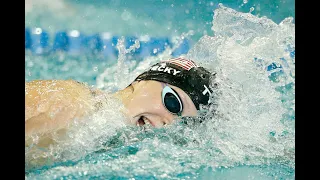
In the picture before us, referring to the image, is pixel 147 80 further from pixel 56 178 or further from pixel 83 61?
pixel 83 61

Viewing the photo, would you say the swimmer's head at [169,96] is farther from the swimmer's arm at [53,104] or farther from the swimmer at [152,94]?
the swimmer's arm at [53,104]

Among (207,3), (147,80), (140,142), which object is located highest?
(207,3)

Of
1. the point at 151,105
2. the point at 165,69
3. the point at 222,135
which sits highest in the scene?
the point at 165,69

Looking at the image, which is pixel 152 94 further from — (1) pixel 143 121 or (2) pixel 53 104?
(2) pixel 53 104

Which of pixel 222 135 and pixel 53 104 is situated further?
pixel 222 135

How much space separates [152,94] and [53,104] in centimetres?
41

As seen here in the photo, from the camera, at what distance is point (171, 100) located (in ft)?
5.13

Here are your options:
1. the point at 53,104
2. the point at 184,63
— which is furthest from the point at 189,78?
the point at 53,104

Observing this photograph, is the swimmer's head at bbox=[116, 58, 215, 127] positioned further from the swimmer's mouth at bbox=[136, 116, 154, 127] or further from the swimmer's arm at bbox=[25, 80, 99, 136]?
the swimmer's arm at bbox=[25, 80, 99, 136]

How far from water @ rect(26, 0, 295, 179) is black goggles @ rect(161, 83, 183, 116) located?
0.24 ft

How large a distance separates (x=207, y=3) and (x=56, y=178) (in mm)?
1175

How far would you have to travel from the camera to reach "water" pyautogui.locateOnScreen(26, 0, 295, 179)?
1381mm
